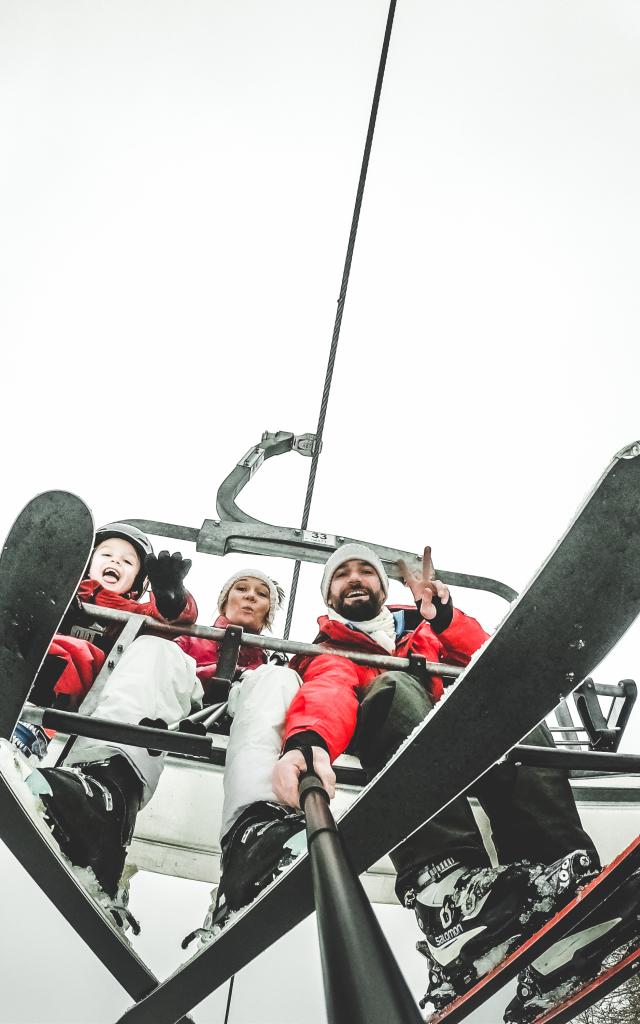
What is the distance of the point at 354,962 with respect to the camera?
14.4 inches

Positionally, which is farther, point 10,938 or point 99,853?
point 10,938

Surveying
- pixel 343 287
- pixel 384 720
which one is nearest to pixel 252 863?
pixel 384 720

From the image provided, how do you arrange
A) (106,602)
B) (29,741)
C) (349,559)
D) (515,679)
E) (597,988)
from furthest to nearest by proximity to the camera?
(349,559), (106,602), (29,741), (597,988), (515,679)

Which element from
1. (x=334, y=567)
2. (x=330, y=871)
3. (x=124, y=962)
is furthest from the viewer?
(x=334, y=567)

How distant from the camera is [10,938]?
14.9 feet

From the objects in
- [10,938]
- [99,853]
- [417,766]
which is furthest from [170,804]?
[10,938]

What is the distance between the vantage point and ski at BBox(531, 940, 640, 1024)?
50.3 inches

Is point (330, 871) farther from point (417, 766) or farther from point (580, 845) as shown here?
point (580, 845)

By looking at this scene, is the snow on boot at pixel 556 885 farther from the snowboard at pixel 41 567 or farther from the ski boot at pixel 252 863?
the snowboard at pixel 41 567

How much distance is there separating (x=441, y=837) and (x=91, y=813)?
25.5 inches

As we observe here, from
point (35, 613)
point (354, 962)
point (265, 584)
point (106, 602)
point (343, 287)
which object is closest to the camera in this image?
point (354, 962)

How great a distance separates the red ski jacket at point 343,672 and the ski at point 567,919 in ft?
1.45

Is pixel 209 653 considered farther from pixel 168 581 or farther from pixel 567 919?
pixel 567 919

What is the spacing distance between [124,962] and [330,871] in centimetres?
111
